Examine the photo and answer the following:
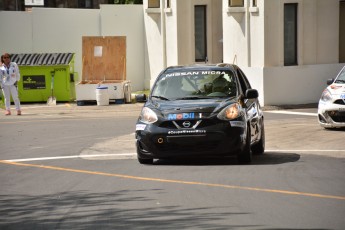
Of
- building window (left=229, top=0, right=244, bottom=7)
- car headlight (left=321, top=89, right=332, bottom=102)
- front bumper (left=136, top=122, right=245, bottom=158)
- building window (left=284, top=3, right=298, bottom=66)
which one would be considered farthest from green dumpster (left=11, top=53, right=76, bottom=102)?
front bumper (left=136, top=122, right=245, bottom=158)

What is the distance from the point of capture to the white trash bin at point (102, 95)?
29.8 m

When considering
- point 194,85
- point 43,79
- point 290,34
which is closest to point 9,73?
point 43,79

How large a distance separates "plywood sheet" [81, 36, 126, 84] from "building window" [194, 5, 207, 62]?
2712 millimetres

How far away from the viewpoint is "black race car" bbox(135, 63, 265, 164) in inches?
571

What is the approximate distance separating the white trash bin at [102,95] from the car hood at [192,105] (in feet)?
47.8

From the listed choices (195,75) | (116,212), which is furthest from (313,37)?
(116,212)

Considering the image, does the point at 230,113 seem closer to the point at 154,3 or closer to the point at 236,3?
the point at 236,3

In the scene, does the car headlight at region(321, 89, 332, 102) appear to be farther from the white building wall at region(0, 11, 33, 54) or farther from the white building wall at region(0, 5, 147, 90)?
the white building wall at region(0, 11, 33, 54)

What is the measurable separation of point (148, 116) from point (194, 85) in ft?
4.04

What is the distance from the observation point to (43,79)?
31.6m

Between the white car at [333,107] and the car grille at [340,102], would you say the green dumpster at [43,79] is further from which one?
the car grille at [340,102]

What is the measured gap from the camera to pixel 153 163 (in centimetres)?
1548

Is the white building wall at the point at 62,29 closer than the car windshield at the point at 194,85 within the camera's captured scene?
No

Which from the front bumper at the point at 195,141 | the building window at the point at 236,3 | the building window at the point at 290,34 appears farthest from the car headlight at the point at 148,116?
the building window at the point at 236,3
